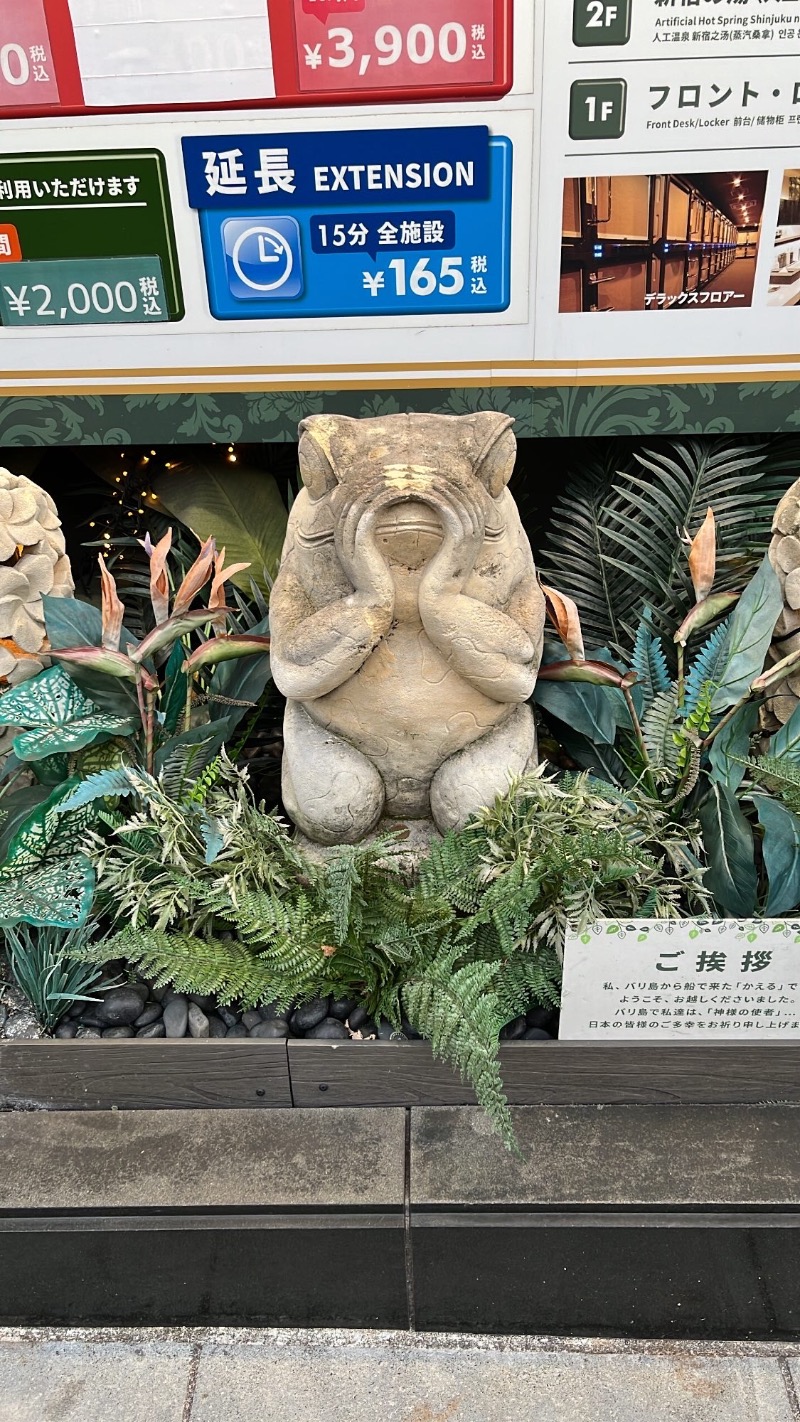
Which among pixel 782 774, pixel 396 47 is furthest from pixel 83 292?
pixel 782 774

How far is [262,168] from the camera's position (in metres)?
2.51

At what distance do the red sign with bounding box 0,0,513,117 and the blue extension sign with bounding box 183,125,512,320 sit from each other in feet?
0.33

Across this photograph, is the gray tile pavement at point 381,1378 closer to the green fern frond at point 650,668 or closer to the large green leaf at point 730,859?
the large green leaf at point 730,859

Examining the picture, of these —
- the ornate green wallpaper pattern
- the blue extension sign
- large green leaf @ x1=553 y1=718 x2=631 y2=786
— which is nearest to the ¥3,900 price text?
the blue extension sign

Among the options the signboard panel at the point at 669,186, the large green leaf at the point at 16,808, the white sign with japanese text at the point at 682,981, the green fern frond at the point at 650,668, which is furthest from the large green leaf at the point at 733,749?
the large green leaf at the point at 16,808

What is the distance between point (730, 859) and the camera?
6.45ft

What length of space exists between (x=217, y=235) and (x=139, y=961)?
201 centimetres

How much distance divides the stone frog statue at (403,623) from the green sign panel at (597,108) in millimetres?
1118

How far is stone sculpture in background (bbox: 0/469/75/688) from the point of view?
2.25 m

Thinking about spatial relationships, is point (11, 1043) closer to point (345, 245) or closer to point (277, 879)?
point (277, 879)

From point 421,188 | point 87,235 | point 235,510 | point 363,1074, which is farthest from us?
point 235,510

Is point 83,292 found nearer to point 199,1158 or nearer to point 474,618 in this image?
point 474,618

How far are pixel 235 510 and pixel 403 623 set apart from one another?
1455 millimetres

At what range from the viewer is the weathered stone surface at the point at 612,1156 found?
170 centimetres
